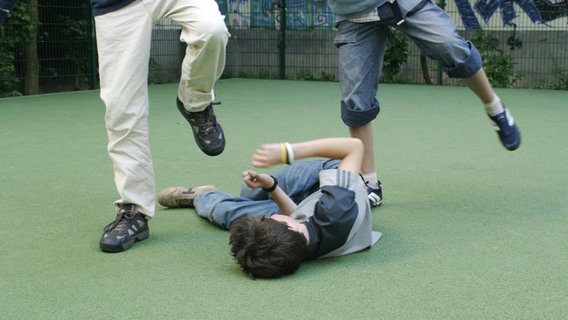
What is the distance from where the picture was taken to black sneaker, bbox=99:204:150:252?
3.12m

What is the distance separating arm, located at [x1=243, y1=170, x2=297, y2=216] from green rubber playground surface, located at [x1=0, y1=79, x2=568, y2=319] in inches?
10.2

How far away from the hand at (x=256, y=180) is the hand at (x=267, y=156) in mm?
288

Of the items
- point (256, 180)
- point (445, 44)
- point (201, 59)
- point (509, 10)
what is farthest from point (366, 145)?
point (509, 10)

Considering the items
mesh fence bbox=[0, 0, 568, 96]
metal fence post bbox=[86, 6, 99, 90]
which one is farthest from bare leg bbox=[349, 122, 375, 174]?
metal fence post bbox=[86, 6, 99, 90]

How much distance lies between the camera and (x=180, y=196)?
3.83 metres

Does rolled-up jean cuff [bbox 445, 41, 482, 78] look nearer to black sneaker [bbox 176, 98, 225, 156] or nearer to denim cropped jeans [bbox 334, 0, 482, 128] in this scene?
denim cropped jeans [bbox 334, 0, 482, 128]

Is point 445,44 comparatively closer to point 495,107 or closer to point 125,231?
point 495,107

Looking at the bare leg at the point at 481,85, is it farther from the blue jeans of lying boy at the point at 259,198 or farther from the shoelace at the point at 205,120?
the shoelace at the point at 205,120

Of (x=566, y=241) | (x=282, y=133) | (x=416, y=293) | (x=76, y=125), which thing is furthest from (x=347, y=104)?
(x=76, y=125)

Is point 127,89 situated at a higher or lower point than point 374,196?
higher

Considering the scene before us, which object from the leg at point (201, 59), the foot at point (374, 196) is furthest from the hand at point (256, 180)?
the foot at point (374, 196)

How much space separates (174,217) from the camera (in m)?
3.71

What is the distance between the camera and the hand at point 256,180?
3.17 meters

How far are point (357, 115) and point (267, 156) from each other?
3.61 feet
